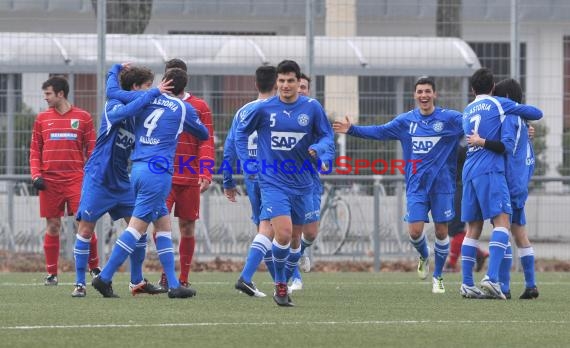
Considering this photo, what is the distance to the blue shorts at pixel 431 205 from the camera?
12680 mm

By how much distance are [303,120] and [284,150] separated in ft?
0.90

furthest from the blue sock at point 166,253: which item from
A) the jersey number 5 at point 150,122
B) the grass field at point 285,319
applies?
the jersey number 5 at point 150,122

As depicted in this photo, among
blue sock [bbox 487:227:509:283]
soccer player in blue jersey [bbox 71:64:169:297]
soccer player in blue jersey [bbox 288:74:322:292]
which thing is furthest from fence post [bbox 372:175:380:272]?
soccer player in blue jersey [bbox 71:64:169:297]

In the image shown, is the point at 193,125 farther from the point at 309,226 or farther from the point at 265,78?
the point at 309,226

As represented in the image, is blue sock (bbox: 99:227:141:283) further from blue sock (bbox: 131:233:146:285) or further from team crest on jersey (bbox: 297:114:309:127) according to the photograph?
team crest on jersey (bbox: 297:114:309:127)

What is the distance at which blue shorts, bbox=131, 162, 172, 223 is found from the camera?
11.1 meters

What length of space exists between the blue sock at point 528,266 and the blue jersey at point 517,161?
46cm

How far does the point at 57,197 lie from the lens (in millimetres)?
13578

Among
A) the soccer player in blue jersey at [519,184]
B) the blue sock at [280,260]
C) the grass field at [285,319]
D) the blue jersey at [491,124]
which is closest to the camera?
the grass field at [285,319]

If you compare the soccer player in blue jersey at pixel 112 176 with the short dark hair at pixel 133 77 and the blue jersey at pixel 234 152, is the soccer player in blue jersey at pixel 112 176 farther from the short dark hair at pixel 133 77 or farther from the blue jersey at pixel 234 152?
the blue jersey at pixel 234 152

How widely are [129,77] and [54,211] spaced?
2.37m

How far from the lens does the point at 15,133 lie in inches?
683

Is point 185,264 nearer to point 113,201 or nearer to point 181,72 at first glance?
Result: point 113,201

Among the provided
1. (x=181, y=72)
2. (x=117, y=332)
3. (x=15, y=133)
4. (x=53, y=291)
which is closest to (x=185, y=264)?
(x=53, y=291)
